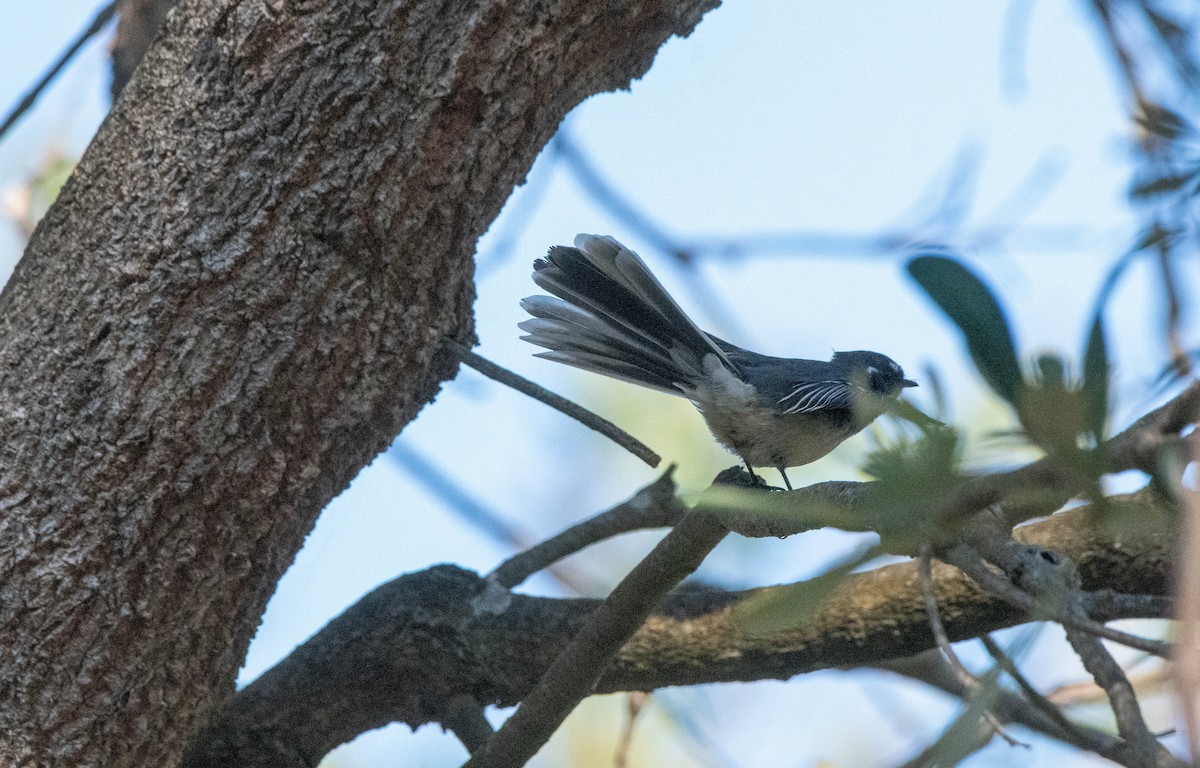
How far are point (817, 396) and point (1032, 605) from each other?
181cm

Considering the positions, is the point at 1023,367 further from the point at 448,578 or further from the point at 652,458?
the point at 448,578

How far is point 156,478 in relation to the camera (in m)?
2.12

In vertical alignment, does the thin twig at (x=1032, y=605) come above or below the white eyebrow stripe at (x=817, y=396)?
below

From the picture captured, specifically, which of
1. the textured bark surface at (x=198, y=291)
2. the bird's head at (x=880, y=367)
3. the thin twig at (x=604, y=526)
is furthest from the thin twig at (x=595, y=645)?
the bird's head at (x=880, y=367)

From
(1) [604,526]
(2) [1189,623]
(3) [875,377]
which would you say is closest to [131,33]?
(1) [604,526]

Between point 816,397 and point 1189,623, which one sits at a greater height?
point 816,397

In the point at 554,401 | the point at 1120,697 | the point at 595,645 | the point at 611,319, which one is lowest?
the point at 595,645

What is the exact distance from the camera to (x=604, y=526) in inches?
121

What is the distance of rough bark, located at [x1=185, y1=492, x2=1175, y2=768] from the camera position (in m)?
2.56

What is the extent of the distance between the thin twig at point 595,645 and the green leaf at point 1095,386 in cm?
144

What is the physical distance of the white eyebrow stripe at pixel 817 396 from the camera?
9.51ft

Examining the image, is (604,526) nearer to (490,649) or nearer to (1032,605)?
(490,649)

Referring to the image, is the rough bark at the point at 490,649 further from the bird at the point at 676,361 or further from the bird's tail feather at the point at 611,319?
the bird's tail feather at the point at 611,319

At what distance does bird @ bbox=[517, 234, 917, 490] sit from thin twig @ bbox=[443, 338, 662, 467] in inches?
16.5
